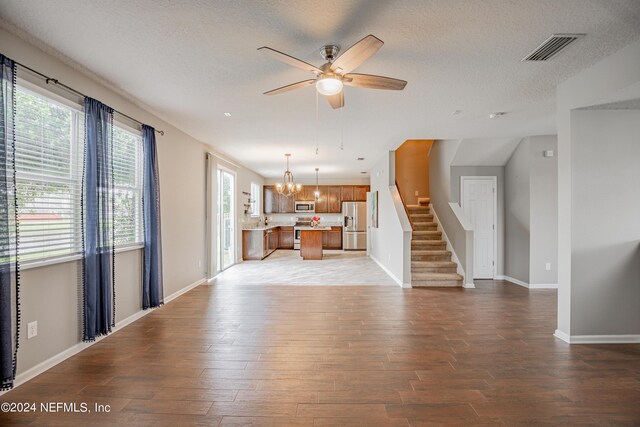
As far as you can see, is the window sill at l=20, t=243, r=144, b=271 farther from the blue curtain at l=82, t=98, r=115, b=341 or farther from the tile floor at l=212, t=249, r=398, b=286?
the tile floor at l=212, t=249, r=398, b=286

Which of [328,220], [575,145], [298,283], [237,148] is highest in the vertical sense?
[237,148]

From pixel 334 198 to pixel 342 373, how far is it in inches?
358

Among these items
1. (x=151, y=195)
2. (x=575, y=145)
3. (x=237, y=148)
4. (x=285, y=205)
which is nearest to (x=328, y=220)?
(x=285, y=205)

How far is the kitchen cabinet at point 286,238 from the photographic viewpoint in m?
11.3

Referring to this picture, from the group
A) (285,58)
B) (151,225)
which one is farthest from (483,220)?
(151,225)

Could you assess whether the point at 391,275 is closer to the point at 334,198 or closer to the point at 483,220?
the point at 483,220

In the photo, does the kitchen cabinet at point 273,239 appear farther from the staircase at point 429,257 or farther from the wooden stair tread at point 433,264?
the wooden stair tread at point 433,264

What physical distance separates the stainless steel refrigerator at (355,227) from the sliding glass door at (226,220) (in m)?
4.19

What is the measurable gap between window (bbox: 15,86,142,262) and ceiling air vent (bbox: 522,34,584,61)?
4.11 metres

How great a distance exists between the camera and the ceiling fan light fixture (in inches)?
94.5

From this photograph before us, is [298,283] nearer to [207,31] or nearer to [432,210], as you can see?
[432,210]

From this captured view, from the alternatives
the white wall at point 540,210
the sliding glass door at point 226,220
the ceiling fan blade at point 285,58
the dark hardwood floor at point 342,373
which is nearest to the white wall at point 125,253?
the dark hardwood floor at point 342,373

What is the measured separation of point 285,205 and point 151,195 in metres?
7.54

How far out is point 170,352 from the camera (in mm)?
2973
